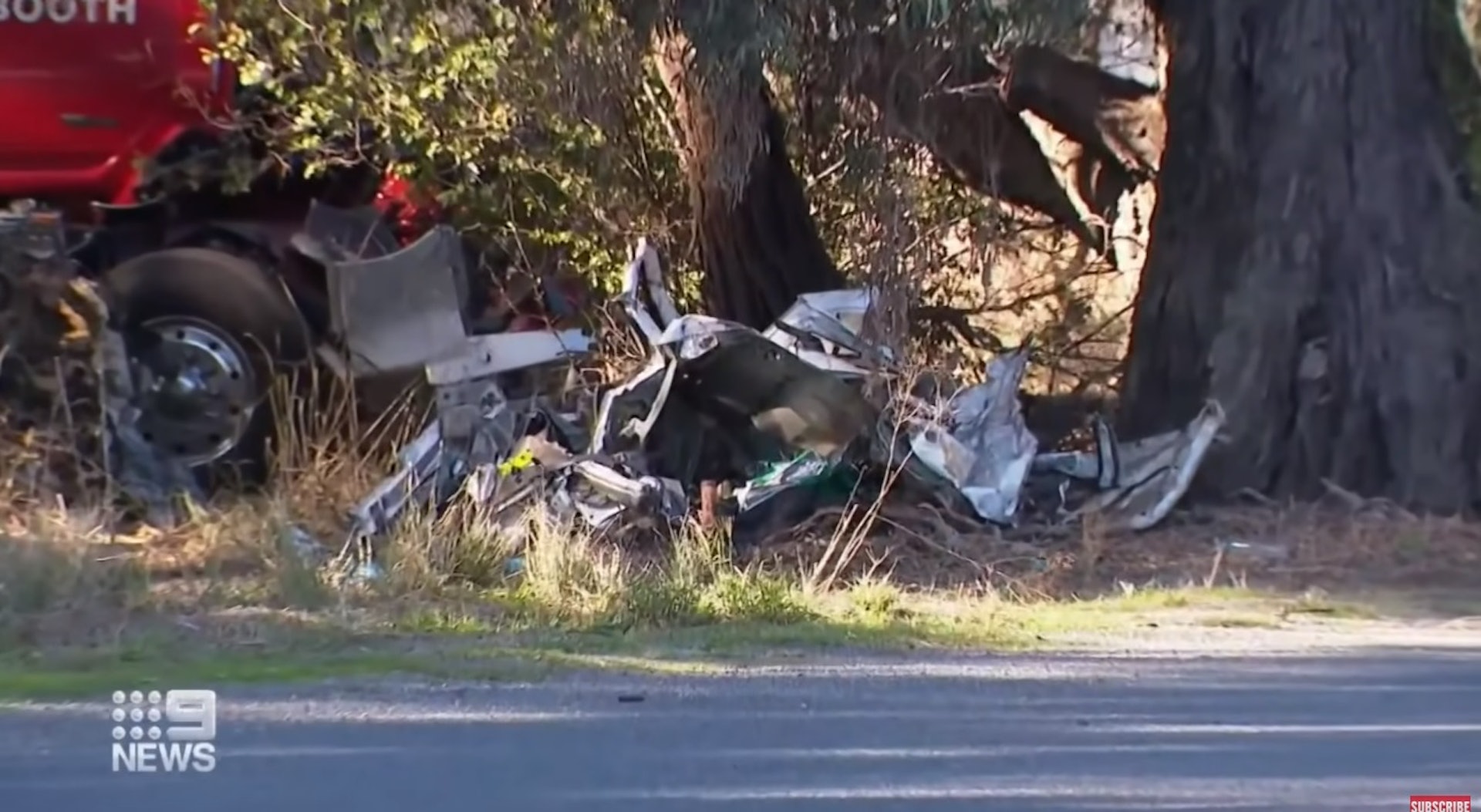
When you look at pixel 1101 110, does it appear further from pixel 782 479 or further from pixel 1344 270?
pixel 782 479

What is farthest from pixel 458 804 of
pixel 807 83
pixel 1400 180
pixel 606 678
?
pixel 1400 180

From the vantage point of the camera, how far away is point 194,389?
37.3ft

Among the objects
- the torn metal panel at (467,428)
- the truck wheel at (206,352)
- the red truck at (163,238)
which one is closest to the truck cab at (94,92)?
the red truck at (163,238)

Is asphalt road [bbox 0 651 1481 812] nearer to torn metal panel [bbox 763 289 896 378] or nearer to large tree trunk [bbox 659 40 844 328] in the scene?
torn metal panel [bbox 763 289 896 378]

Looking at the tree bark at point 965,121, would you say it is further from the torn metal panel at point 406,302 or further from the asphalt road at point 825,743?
the asphalt road at point 825,743

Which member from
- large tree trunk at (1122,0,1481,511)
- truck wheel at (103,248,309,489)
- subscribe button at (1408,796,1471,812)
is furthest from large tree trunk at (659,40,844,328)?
subscribe button at (1408,796,1471,812)

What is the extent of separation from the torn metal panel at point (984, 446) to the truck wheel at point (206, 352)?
358 centimetres

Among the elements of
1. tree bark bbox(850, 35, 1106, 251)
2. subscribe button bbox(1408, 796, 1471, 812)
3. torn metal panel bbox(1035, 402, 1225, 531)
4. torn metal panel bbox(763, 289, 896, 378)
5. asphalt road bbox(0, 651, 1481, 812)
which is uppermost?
tree bark bbox(850, 35, 1106, 251)

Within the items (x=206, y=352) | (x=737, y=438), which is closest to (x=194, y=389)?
(x=206, y=352)

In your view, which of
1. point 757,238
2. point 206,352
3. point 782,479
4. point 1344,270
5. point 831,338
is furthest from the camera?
point 757,238

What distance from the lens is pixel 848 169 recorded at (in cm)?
1195

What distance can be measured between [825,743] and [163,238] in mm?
6361

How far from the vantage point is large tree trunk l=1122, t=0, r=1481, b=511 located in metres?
11.8

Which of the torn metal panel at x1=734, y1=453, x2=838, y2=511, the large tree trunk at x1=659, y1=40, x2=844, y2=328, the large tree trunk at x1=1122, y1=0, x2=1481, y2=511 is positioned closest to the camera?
the torn metal panel at x1=734, y1=453, x2=838, y2=511
